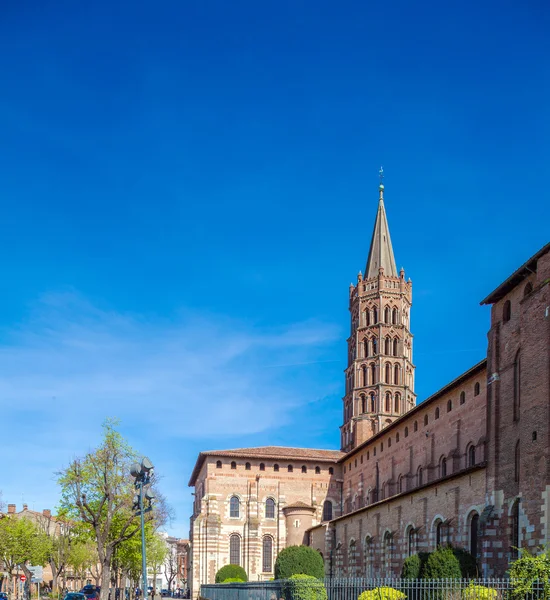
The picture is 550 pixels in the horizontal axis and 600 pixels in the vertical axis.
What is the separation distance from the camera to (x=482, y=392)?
41625mm

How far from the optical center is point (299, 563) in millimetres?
50969

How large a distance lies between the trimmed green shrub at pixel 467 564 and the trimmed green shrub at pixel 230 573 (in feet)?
121

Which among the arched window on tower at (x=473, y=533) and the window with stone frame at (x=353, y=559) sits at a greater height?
the arched window on tower at (x=473, y=533)

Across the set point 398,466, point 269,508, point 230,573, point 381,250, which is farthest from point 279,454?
point 381,250

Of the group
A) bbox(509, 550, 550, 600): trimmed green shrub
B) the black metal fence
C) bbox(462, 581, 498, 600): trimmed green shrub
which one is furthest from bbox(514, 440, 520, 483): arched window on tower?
bbox(462, 581, 498, 600): trimmed green shrub

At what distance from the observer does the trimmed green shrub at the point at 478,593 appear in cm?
2566

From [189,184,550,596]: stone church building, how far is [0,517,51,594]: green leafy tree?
13.4 m

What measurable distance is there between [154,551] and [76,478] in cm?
4397

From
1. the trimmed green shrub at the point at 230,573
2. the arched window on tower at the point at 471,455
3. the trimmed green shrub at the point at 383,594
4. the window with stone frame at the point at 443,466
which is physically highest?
the arched window on tower at the point at 471,455

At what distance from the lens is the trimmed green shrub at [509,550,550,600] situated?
24844 millimetres

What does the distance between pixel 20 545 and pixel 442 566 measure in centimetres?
4819

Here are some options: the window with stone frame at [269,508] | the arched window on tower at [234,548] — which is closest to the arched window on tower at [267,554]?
the window with stone frame at [269,508]

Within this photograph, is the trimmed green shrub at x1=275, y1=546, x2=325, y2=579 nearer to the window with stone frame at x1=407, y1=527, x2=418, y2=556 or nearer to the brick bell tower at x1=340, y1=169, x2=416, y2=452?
the window with stone frame at x1=407, y1=527, x2=418, y2=556

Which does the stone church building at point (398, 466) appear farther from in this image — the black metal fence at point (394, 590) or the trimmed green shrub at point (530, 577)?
the black metal fence at point (394, 590)
